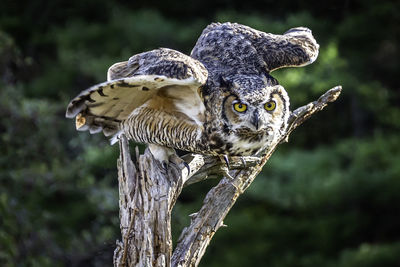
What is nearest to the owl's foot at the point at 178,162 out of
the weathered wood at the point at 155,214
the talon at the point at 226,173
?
the weathered wood at the point at 155,214

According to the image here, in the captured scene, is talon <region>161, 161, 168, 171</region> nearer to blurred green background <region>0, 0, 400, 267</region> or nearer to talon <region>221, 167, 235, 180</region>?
talon <region>221, 167, 235, 180</region>

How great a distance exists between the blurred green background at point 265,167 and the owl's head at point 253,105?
15.4 ft

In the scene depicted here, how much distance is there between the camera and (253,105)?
443 centimetres

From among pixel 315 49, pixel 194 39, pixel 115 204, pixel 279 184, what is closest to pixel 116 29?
pixel 194 39

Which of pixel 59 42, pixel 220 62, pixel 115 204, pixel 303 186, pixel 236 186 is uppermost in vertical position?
pixel 59 42

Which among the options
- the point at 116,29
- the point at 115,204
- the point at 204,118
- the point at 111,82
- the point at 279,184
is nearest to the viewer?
the point at 111,82

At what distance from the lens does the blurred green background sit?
9.88m

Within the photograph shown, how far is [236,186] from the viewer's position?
4.89m

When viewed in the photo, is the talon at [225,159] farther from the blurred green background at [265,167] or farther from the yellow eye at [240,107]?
the blurred green background at [265,167]

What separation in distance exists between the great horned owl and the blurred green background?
4.32 meters

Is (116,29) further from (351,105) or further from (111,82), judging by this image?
(111,82)

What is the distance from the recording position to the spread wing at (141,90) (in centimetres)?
424

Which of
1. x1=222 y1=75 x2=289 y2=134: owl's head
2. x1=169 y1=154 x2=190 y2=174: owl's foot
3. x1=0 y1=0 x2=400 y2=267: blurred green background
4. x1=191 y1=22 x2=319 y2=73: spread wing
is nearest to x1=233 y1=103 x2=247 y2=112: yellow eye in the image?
x1=222 y1=75 x2=289 y2=134: owl's head

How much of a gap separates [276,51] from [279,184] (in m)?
6.67
